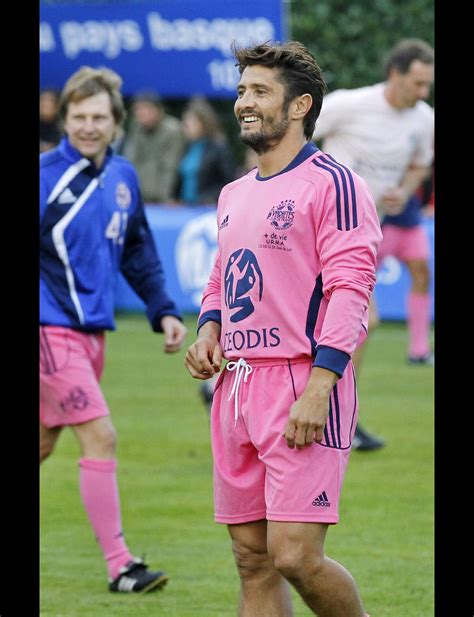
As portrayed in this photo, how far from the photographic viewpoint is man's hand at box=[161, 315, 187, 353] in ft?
22.3

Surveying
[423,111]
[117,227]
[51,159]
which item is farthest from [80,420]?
[423,111]

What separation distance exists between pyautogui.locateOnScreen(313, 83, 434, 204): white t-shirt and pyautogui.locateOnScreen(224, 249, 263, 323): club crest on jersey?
5.07m

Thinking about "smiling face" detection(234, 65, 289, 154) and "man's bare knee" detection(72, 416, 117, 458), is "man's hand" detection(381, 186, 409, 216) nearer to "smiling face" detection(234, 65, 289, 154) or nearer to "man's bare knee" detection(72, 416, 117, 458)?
"man's bare knee" detection(72, 416, 117, 458)

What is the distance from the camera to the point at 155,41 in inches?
794

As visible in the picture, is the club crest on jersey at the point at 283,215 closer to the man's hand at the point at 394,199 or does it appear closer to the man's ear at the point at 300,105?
the man's ear at the point at 300,105

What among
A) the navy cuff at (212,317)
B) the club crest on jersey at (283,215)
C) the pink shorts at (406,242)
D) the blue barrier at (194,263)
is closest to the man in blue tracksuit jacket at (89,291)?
the navy cuff at (212,317)

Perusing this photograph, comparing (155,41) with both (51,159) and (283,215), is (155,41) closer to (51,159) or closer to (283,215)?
(51,159)

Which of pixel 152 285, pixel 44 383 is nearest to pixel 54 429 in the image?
pixel 44 383

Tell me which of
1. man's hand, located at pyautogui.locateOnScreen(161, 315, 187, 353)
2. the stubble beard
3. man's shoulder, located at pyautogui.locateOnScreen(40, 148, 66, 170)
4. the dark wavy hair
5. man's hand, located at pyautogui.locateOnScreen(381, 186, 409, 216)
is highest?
the dark wavy hair

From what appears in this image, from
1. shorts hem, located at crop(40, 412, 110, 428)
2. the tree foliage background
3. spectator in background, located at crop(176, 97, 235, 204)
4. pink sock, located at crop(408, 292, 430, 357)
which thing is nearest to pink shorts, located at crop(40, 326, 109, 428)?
shorts hem, located at crop(40, 412, 110, 428)

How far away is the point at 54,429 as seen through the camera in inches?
266

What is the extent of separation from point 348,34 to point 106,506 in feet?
50.7
